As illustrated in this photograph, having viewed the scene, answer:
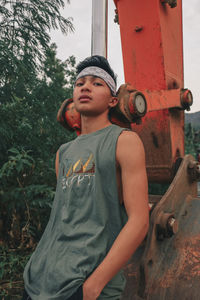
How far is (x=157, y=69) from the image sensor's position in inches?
75.5

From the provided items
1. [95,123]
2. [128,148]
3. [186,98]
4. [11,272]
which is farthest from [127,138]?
[11,272]

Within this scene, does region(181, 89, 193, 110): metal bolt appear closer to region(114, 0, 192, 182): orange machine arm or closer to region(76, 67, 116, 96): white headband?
region(114, 0, 192, 182): orange machine arm

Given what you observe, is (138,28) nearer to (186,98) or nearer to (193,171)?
(186,98)

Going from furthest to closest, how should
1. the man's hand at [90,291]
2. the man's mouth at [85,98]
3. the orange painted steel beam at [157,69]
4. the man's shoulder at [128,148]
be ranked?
the orange painted steel beam at [157,69] → the man's mouth at [85,98] → the man's shoulder at [128,148] → the man's hand at [90,291]

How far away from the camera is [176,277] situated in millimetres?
1364

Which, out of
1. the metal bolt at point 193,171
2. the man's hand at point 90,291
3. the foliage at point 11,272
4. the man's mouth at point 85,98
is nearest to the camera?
the man's hand at point 90,291

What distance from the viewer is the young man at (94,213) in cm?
91

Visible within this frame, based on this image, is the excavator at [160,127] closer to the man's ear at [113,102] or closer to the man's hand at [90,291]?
the man's ear at [113,102]

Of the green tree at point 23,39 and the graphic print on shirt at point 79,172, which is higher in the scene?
the green tree at point 23,39

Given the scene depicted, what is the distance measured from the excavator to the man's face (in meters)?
0.14

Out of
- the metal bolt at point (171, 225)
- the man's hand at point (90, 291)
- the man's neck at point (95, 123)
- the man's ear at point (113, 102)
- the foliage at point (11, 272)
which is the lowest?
the foliage at point (11, 272)

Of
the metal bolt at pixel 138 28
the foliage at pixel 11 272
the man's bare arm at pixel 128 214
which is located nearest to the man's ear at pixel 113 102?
the man's bare arm at pixel 128 214

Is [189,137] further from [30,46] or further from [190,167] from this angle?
[190,167]

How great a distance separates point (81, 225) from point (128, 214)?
17cm
